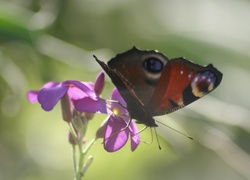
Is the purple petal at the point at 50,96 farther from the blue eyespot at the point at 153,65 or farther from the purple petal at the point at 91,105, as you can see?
the blue eyespot at the point at 153,65

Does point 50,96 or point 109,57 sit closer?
point 50,96

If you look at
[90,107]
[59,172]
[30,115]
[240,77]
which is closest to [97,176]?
[59,172]

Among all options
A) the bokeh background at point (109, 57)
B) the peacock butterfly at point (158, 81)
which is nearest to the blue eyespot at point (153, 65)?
the peacock butterfly at point (158, 81)

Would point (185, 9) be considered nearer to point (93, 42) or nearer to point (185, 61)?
point (93, 42)

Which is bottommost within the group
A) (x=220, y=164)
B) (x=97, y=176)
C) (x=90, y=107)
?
(x=220, y=164)

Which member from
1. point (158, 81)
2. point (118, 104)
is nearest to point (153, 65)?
point (158, 81)

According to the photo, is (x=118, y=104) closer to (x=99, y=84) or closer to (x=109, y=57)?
(x=99, y=84)

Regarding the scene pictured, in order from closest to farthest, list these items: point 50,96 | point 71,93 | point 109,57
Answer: point 50,96 → point 71,93 → point 109,57
